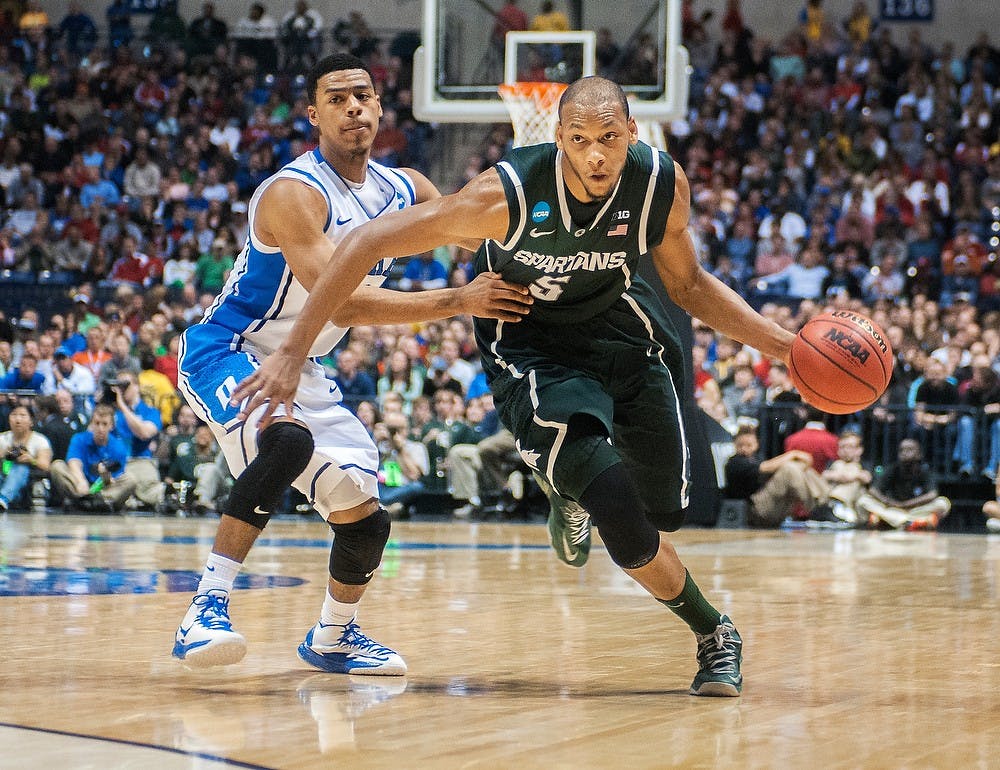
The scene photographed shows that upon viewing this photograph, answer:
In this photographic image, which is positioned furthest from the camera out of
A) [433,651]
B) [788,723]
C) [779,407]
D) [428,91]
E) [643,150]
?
[779,407]

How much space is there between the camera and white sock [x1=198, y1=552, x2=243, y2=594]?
472 centimetres

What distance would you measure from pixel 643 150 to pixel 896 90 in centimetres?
1625

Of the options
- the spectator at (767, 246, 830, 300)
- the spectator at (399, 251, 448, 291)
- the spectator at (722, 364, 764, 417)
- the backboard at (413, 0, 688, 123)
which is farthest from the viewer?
the spectator at (767, 246, 830, 300)

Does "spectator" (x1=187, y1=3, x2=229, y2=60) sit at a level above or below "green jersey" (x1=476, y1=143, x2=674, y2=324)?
above

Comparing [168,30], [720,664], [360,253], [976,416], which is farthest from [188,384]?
[168,30]

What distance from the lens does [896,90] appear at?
19.9 meters

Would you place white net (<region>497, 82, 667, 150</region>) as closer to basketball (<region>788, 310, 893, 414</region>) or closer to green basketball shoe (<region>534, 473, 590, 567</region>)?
green basketball shoe (<region>534, 473, 590, 567</region>)

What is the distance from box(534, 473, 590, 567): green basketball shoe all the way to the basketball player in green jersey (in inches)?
52.9

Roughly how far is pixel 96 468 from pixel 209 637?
10.3m

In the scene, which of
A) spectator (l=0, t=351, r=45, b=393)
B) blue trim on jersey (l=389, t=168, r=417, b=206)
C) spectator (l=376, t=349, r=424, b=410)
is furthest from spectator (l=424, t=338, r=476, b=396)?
blue trim on jersey (l=389, t=168, r=417, b=206)

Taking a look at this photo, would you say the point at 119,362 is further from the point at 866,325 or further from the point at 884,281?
the point at 866,325

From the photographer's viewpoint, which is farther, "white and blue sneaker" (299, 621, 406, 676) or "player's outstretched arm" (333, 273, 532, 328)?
"white and blue sneaker" (299, 621, 406, 676)

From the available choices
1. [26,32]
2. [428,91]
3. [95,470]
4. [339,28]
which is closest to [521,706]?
[428,91]

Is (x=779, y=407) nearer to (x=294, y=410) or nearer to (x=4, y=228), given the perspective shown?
(x=294, y=410)
